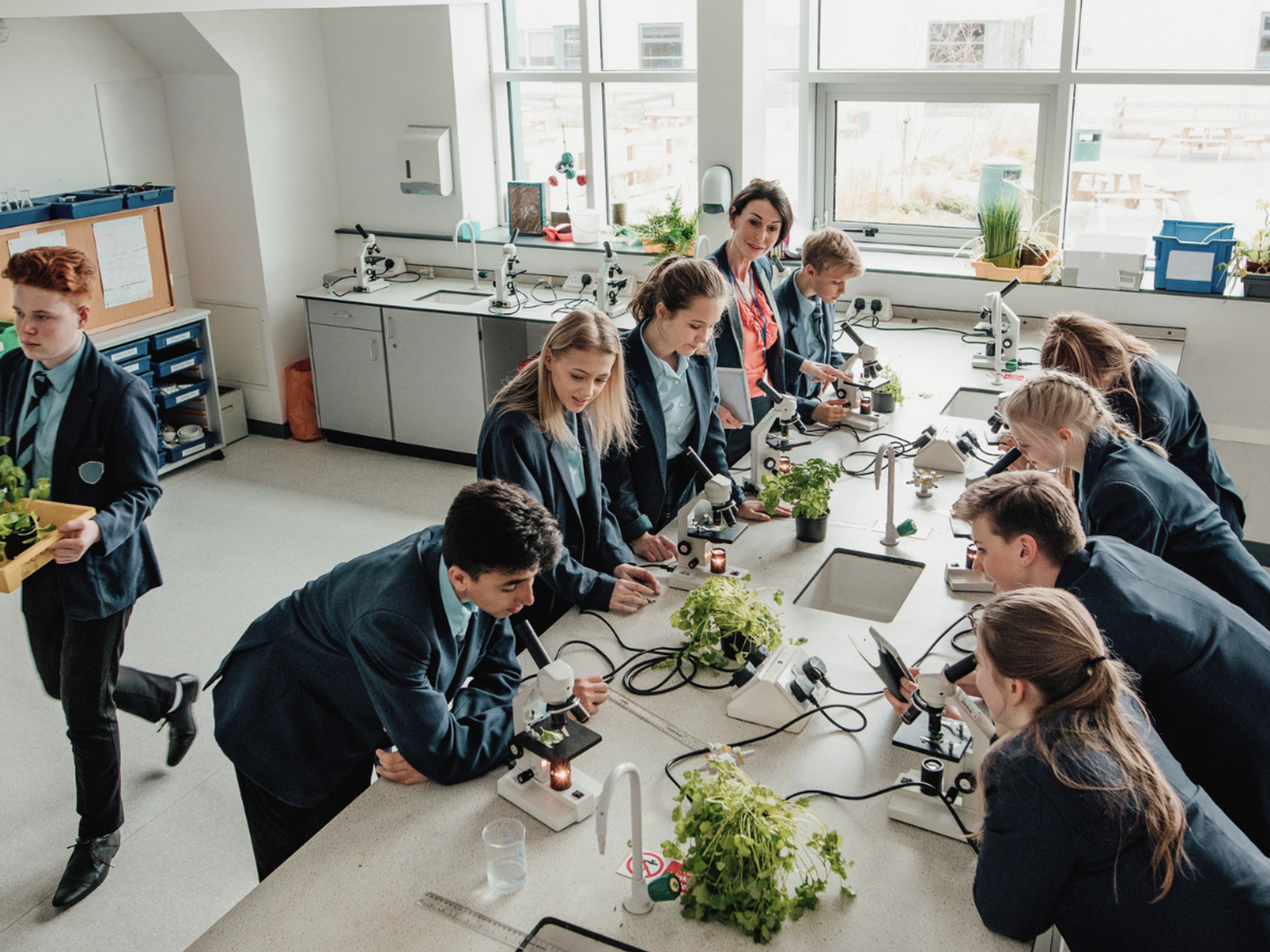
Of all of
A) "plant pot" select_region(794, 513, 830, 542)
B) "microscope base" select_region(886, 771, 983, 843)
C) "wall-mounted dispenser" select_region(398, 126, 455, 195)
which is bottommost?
"microscope base" select_region(886, 771, 983, 843)

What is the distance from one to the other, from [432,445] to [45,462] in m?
3.43

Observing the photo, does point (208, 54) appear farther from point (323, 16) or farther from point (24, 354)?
point (24, 354)

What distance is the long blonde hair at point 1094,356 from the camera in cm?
307

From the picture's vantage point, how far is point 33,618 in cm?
305

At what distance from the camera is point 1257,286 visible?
4879 millimetres

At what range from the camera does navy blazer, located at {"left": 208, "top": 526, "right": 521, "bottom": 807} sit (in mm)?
2047

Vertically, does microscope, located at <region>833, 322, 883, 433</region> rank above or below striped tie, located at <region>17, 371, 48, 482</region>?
below

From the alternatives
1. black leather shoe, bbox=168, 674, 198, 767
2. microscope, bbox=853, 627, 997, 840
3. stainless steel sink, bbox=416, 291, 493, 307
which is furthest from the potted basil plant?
stainless steel sink, bbox=416, 291, 493, 307

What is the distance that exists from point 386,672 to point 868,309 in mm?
4313

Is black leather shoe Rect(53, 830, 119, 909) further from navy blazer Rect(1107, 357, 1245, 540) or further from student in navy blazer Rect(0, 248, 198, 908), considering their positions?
navy blazer Rect(1107, 357, 1245, 540)

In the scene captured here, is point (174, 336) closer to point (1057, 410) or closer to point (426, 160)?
point (426, 160)

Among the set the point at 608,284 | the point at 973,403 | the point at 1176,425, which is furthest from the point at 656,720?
the point at 608,284

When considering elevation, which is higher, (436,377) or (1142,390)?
(1142,390)

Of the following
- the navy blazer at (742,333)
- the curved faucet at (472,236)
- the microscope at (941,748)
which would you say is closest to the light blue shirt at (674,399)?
the navy blazer at (742,333)
